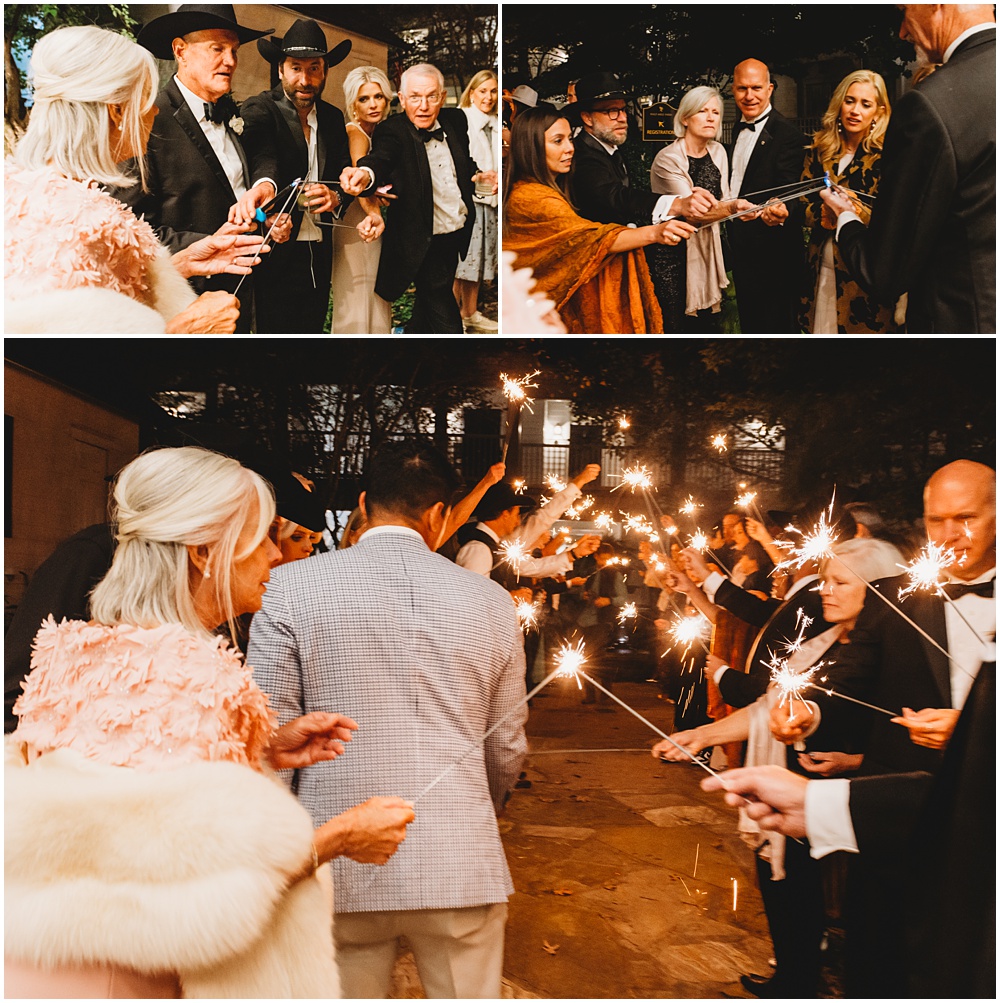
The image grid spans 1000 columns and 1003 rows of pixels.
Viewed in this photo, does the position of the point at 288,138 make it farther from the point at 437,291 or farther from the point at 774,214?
the point at 774,214

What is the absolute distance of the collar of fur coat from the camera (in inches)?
72.2

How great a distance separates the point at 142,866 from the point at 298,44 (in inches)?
91.9

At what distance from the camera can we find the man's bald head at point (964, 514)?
8.70ft

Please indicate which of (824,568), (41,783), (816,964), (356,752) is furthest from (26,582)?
(816,964)

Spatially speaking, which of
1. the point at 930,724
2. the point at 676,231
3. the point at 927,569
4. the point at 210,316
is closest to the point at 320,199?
the point at 210,316

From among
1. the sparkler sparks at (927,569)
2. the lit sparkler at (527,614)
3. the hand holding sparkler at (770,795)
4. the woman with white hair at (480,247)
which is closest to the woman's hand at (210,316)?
the woman with white hair at (480,247)

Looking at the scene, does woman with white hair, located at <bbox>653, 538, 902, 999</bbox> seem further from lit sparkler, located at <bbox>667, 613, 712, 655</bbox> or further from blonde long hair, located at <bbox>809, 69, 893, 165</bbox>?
blonde long hair, located at <bbox>809, 69, 893, 165</bbox>

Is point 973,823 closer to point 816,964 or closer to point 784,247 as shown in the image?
point 816,964

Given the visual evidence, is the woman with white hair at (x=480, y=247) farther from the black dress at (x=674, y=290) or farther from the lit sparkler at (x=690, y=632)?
the lit sparkler at (x=690, y=632)

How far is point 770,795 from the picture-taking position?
261 cm

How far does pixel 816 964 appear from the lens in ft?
8.45

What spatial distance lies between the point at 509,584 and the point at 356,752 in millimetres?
652

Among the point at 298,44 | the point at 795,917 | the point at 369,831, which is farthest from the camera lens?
the point at 298,44

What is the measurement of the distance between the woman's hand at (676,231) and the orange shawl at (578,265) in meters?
0.10
